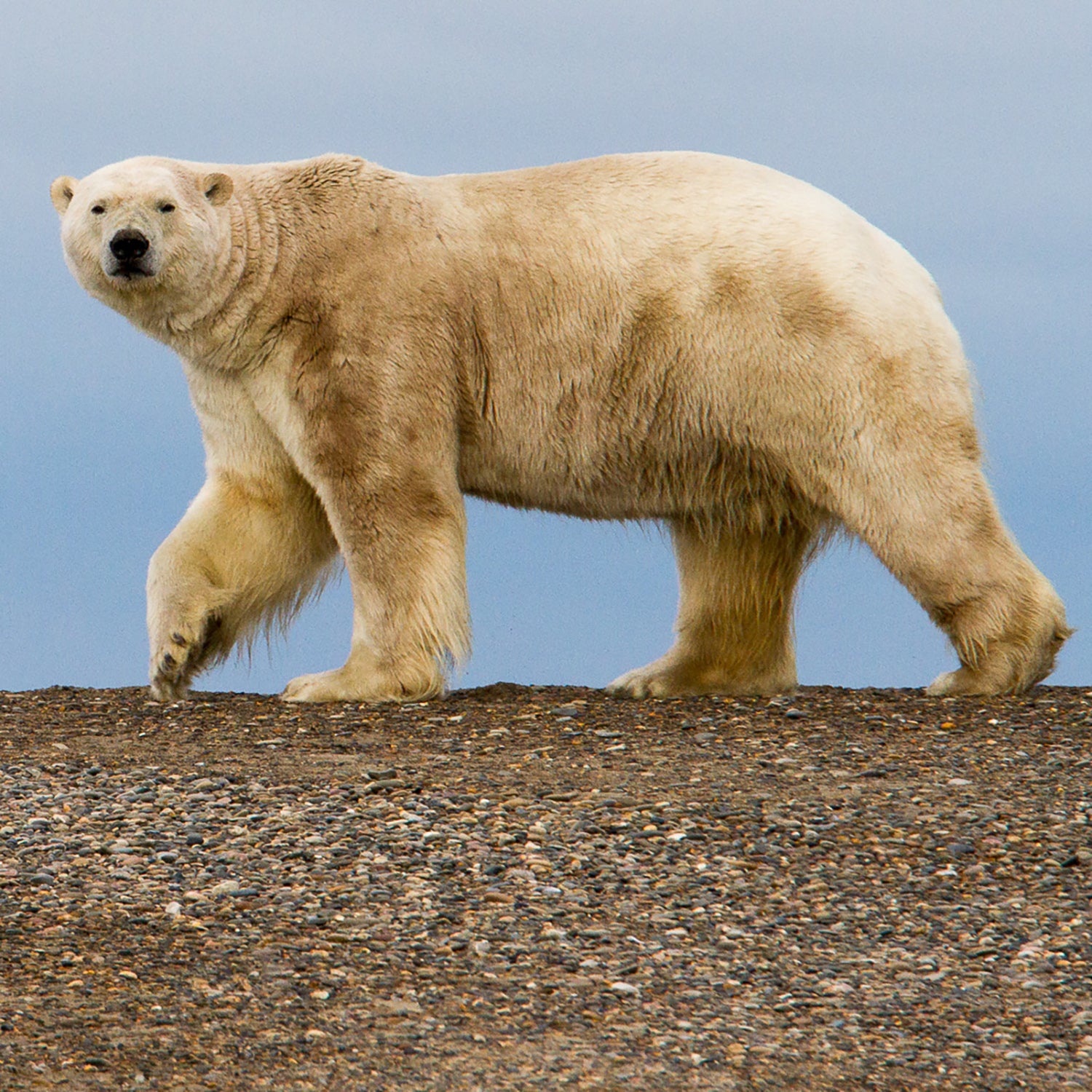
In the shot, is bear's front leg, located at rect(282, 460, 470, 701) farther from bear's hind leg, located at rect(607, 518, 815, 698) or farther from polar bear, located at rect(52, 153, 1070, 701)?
bear's hind leg, located at rect(607, 518, 815, 698)

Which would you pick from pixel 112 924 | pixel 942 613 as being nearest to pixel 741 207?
pixel 942 613

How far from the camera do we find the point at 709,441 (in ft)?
28.7

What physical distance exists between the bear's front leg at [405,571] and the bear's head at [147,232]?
1309mm

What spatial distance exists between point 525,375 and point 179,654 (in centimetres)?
235

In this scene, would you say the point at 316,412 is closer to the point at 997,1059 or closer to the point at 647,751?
the point at 647,751

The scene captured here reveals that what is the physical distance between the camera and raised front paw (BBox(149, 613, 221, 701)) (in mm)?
9062

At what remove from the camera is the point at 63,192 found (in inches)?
349

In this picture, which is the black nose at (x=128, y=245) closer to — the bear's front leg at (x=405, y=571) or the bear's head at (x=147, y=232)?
the bear's head at (x=147, y=232)

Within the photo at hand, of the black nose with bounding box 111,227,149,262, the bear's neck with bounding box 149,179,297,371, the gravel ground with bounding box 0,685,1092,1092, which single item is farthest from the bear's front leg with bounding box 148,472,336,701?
the black nose with bounding box 111,227,149,262

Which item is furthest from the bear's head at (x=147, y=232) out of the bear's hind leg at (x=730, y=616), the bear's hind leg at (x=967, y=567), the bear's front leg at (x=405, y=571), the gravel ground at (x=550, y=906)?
the bear's hind leg at (x=967, y=567)

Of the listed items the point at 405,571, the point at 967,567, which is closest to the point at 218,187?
the point at 405,571

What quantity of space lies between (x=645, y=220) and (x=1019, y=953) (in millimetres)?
4581

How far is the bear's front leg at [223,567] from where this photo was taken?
29.8 ft

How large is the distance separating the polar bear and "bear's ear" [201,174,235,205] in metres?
0.01
